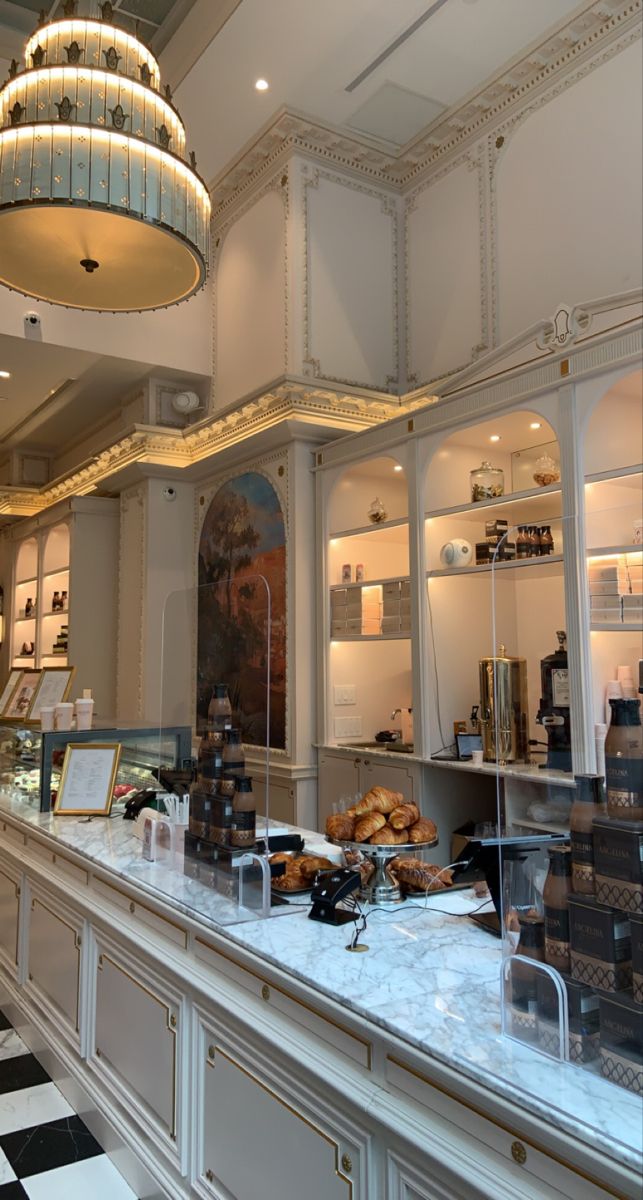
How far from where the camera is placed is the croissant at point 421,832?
2146 mm

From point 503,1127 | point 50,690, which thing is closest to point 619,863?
point 503,1127

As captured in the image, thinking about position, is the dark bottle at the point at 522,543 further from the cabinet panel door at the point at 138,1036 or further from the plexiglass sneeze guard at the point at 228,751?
the cabinet panel door at the point at 138,1036

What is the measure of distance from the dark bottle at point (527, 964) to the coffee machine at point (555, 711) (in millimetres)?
275

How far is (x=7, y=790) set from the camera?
4.35 metres

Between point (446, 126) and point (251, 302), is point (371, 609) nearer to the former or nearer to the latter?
point (251, 302)

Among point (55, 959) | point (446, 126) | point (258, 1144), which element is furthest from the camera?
point (446, 126)

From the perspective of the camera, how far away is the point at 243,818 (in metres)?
2.19

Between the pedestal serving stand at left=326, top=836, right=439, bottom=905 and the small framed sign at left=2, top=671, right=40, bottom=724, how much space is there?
268 centimetres

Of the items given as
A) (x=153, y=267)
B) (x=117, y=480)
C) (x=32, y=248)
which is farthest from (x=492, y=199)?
(x=117, y=480)

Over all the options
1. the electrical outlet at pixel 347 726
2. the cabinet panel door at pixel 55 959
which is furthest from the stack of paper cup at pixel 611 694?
the electrical outlet at pixel 347 726

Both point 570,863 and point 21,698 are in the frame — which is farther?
point 21,698

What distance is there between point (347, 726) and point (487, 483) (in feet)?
6.44

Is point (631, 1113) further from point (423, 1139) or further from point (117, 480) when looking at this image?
point (117, 480)

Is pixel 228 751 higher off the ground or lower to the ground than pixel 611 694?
lower
